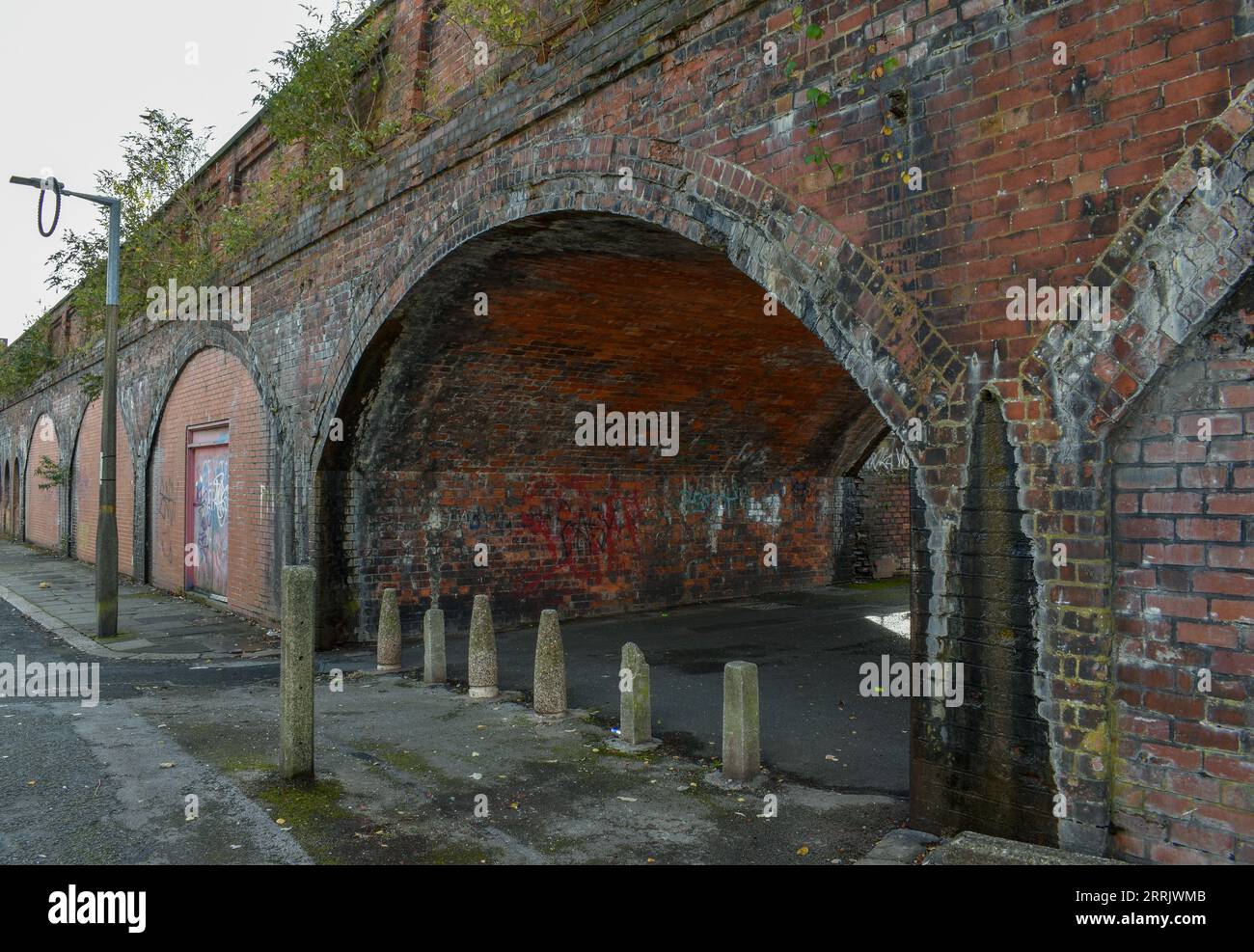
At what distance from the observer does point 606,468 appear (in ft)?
42.1

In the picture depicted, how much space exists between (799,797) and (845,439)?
1074 cm

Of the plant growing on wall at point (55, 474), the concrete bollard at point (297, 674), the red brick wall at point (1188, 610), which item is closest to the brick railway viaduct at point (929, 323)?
the red brick wall at point (1188, 610)

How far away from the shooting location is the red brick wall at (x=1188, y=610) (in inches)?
146

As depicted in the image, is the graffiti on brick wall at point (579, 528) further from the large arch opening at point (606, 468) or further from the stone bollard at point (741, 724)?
the stone bollard at point (741, 724)

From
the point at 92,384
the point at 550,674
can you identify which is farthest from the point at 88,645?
the point at 92,384

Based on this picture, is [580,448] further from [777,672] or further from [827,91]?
Result: [827,91]

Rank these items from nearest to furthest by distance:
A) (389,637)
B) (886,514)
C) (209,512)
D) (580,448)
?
(389,637) < (580,448) < (209,512) < (886,514)

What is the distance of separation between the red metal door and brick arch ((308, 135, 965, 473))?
724 centimetres

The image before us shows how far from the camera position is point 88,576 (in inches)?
763

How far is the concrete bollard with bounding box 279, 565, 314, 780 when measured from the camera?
18.0 ft

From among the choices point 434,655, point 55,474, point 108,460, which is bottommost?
point 434,655

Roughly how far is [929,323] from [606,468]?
825 centimetres

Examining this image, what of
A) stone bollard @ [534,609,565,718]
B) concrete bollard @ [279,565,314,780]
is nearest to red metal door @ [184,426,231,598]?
stone bollard @ [534,609,565,718]
